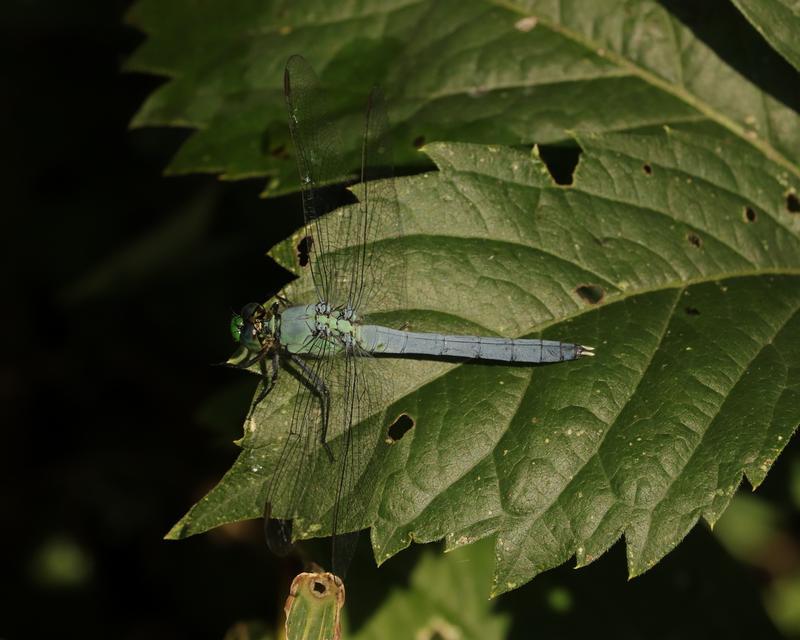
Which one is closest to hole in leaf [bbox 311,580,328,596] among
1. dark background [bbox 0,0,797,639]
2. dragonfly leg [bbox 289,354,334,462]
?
dragonfly leg [bbox 289,354,334,462]

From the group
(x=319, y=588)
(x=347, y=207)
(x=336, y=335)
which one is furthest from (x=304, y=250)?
(x=319, y=588)

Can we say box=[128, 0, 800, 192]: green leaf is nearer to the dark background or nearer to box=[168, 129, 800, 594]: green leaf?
box=[168, 129, 800, 594]: green leaf

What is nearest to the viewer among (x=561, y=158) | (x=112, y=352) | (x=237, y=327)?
(x=561, y=158)

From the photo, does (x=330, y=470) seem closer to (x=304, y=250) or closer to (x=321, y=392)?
(x=321, y=392)

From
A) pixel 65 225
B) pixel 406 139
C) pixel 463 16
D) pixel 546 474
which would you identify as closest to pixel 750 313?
pixel 546 474

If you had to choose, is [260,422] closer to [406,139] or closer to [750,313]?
[406,139]

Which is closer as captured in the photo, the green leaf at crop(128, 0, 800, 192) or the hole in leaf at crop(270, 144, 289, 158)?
the green leaf at crop(128, 0, 800, 192)
